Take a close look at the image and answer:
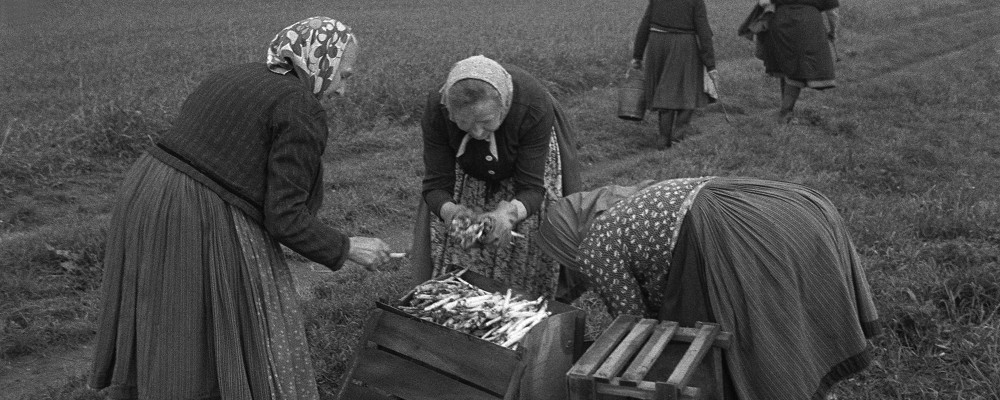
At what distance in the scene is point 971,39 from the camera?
60.5ft

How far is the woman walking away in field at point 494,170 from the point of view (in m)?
3.85

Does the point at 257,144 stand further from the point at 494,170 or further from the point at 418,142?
the point at 418,142

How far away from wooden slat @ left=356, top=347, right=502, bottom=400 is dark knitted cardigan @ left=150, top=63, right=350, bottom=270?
0.56 meters

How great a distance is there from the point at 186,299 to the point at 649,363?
1.58 metres

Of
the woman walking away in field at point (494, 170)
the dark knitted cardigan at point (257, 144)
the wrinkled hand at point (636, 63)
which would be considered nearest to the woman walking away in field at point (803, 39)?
the wrinkled hand at point (636, 63)

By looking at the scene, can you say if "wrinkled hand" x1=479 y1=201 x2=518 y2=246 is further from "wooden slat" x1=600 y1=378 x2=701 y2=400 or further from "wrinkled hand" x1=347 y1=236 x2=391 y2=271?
"wooden slat" x1=600 y1=378 x2=701 y2=400

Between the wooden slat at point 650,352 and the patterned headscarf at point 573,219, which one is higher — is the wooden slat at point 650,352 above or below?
below

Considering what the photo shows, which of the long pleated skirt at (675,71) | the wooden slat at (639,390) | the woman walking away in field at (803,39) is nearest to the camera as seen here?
the wooden slat at (639,390)

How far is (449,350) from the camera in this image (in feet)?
11.2

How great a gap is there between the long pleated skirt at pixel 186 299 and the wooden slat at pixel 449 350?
0.38 m

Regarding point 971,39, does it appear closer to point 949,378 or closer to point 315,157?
point 949,378

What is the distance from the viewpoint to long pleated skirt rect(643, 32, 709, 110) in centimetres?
938

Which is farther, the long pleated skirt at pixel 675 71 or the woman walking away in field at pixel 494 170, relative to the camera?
the long pleated skirt at pixel 675 71

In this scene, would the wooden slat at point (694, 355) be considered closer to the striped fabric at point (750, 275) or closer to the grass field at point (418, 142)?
the striped fabric at point (750, 275)
